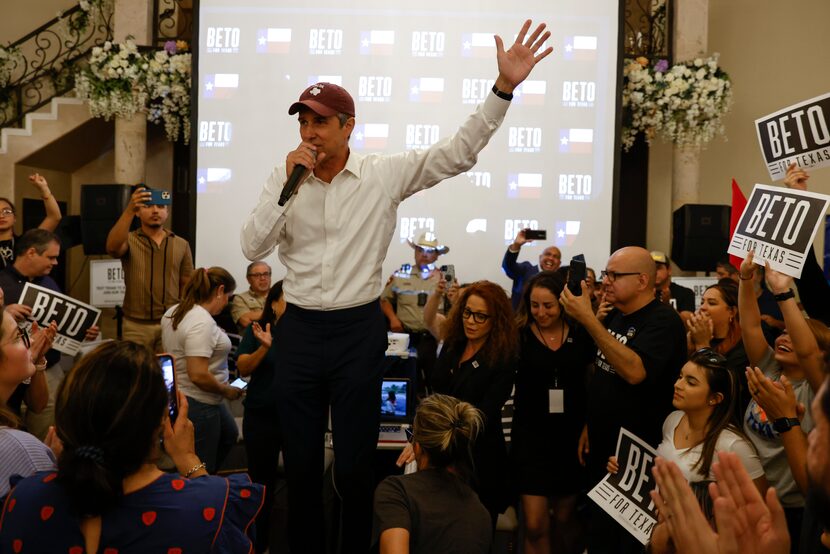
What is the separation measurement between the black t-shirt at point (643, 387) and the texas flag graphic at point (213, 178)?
492cm

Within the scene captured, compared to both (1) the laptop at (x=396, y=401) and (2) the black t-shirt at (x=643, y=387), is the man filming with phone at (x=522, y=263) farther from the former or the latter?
(2) the black t-shirt at (x=643, y=387)

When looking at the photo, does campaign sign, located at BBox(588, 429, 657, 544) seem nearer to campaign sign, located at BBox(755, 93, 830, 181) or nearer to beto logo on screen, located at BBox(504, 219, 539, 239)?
campaign sign, located at BBox(755, 93, 830, 181)

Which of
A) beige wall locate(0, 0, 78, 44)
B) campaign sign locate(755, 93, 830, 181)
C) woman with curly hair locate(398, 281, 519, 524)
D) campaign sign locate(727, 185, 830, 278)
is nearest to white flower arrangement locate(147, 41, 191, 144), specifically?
beige wall locate(0, 0, 78, 44)

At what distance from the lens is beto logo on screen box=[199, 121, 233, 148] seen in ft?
23.7

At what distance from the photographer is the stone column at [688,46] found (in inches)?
304

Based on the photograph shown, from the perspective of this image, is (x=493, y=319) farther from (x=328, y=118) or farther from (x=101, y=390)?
(x=101, y=390)

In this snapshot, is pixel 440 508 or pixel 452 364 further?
pixel 452 364

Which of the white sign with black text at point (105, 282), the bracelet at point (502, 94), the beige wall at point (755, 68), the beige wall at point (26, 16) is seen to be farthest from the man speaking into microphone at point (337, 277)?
the beige wall at point (26, 16)

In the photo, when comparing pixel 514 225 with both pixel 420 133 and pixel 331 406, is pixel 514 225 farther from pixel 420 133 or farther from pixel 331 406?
pixel 331 406

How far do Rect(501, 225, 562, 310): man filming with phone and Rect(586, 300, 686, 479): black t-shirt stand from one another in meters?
2.93

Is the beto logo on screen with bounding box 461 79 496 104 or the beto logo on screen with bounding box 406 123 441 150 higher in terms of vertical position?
the beto logo on screen with bounding box 461 79 496 104

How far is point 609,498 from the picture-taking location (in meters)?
2.67

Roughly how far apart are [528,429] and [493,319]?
1.68 feet

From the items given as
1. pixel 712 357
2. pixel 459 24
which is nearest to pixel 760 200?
pixel 712 357
